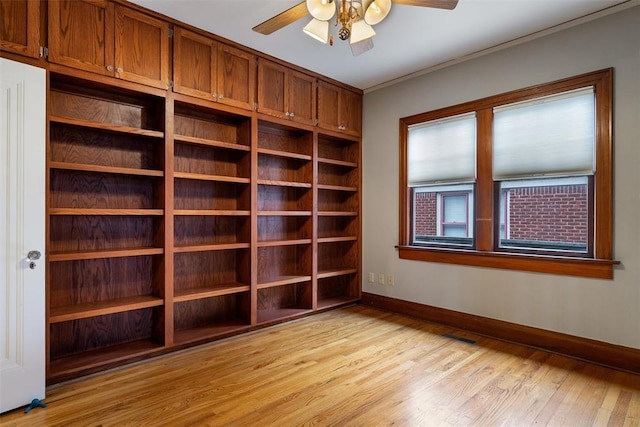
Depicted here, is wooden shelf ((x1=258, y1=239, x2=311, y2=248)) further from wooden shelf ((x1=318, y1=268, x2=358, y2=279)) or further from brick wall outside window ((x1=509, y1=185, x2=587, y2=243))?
brick wall outside window ((x1=509, y1=185, x2=587, y2=243))

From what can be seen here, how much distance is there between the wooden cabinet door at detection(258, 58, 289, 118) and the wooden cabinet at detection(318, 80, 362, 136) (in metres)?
0.52

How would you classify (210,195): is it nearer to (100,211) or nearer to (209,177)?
(209,177)

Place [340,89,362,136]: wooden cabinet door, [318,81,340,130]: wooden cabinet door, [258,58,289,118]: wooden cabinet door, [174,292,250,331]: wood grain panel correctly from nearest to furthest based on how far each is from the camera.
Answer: [174,292,250,331]: wood grain panel, [258,58,289,118]: wooden cabinet door, [318,81,340,130]: wooden cabinet door, [340,89,362,136]: wooden cabinet door

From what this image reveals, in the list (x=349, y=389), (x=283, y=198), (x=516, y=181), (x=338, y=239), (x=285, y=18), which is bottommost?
(x=349, y=389)

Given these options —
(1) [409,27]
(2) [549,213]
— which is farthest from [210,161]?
(2) [549,213]

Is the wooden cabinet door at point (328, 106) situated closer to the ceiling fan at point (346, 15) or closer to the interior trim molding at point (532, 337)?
the ceiling fan at point (346, 15)

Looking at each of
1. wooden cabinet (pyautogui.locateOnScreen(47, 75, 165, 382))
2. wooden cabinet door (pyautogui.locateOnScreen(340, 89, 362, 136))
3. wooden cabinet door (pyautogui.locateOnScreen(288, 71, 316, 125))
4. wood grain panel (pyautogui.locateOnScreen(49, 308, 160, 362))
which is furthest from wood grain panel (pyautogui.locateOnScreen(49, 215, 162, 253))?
wooden cabinet door (pyautogui.locateOnScreen(340, 89, 362, 136))

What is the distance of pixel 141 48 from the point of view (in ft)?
8.73

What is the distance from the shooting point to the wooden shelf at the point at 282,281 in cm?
347

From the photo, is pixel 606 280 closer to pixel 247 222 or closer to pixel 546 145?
pixel 546 145

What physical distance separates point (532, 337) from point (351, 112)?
122 inches

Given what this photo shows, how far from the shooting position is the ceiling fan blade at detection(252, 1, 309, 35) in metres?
2.13

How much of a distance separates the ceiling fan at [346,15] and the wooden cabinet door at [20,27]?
4.67ft

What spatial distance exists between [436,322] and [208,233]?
2571 millimetres
